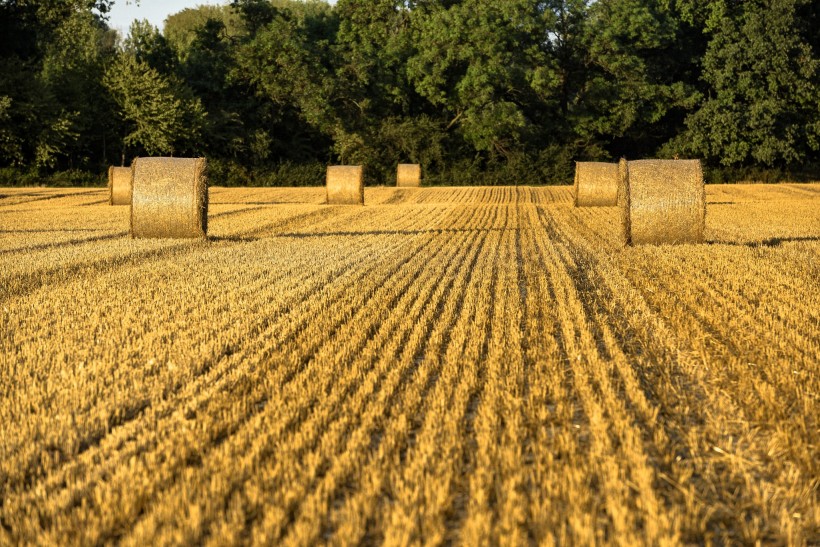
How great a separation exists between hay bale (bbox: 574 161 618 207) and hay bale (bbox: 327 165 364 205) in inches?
257

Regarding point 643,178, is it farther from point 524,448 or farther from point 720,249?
point 524,448

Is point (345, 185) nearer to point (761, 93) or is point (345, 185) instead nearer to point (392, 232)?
point (392, 232)

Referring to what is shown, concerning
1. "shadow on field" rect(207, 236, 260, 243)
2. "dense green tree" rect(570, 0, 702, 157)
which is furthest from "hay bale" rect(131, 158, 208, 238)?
"dense green tree" rect(570, 0, 702, 157)

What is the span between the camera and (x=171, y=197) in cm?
1551

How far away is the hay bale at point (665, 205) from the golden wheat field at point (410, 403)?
2.06m

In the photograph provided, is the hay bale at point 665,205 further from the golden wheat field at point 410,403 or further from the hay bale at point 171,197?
the hay bale at point 171,197

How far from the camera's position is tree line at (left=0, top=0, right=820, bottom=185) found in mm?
→ 42406

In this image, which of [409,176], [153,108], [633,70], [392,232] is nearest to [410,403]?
[392,232]

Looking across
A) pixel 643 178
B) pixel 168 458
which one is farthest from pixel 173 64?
pixel 168 458

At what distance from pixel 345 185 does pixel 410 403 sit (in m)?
23.2

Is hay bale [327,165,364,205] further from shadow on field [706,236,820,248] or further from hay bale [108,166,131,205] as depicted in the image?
shadow on field [706,236,820,248]

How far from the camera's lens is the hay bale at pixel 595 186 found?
25.8 metres

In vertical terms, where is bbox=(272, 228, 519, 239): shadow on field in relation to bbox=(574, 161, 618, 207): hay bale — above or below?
below

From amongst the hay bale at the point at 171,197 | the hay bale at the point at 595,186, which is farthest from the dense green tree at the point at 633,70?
the hay bale at the point at 171,197
